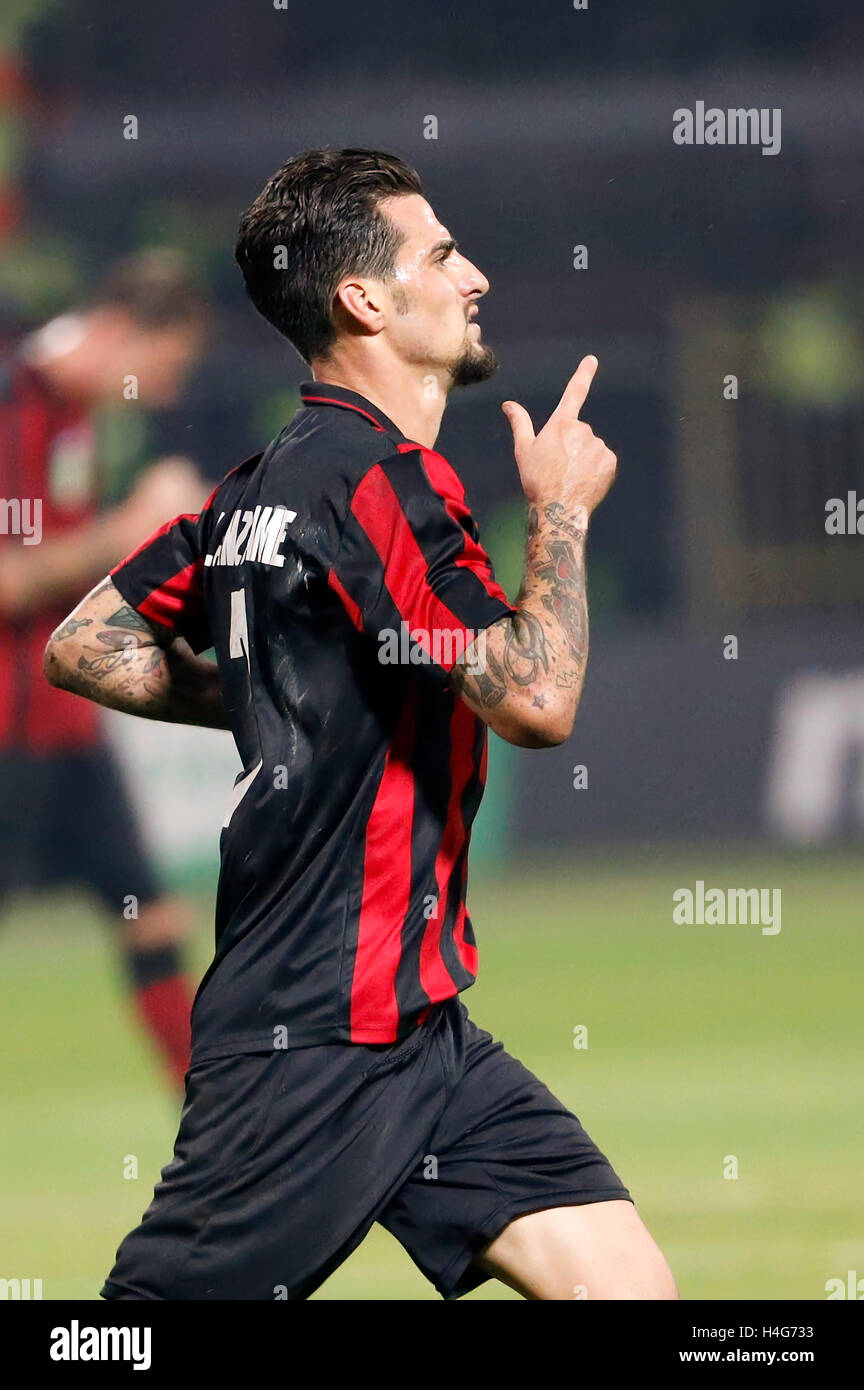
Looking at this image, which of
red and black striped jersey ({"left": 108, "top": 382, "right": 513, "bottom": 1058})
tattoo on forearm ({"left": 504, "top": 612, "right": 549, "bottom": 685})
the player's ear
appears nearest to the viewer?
tattoo on forearm ({"left": 504, "top": 612, "right": 549, "bottom": 685})

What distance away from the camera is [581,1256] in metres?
2.92

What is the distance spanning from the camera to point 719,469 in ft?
45.6

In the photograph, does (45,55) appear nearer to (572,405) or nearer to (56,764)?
(56,764)

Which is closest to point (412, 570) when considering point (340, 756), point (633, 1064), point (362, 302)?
point (340, 756)

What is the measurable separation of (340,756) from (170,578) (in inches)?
19.2

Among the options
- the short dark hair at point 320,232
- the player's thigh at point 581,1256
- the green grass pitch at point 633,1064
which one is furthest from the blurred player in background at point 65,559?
the player's thigh at point 581,1256

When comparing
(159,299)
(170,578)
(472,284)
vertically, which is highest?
(159,299)

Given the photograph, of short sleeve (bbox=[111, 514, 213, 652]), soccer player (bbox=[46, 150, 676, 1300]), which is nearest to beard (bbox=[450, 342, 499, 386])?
soccer player (bbox=[46, 150, 676, 1300])

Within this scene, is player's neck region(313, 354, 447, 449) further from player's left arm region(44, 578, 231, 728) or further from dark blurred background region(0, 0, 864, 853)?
dark blurred background region(0, 0, 864, 853)

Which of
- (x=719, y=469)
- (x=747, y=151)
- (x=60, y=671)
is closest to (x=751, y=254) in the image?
(x=747, y=151)

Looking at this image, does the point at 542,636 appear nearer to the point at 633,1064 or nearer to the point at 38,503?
the point at 38,503

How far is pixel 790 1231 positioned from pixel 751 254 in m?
11.8

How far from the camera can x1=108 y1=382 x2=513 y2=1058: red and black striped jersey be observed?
2.85m

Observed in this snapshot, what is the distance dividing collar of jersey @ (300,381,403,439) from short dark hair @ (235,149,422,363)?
0.09m
